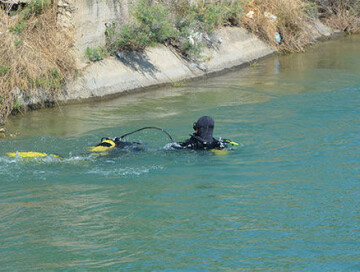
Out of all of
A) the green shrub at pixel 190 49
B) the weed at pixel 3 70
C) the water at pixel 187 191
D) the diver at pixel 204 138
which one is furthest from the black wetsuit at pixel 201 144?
the green shrub at pixel 190 49

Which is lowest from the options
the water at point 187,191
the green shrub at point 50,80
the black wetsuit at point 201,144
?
the water at point 187,191

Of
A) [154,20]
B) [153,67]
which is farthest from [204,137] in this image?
[154,20]

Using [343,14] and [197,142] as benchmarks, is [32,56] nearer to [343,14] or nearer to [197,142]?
[197,142]

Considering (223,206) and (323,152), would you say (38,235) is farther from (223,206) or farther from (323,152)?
(323,152)

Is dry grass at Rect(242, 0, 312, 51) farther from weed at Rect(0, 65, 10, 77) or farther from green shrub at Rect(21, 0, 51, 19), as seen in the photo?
weed at Rect(0, 65, 10, 77)

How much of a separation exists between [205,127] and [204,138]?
0.18 m

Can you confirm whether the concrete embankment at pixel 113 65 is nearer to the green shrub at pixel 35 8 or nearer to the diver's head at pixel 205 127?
the green shrub at pixel 35 8

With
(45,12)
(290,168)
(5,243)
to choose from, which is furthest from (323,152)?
(45,12)

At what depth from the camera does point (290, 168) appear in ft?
27.8

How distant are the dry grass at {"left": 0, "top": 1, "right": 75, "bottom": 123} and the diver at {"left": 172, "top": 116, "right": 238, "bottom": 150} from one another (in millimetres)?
4447

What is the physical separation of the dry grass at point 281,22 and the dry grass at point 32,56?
7400mm

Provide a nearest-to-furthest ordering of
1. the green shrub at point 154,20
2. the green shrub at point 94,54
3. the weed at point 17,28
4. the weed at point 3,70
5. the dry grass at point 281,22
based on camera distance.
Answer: the weed at point 3,70 → the weed at point 17,28 → the green shrub at point 94,54 → the green shrub at point 154,20 → the dry grass at point 281,22

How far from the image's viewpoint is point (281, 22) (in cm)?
1970

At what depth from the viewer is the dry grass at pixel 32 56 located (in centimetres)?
1209
